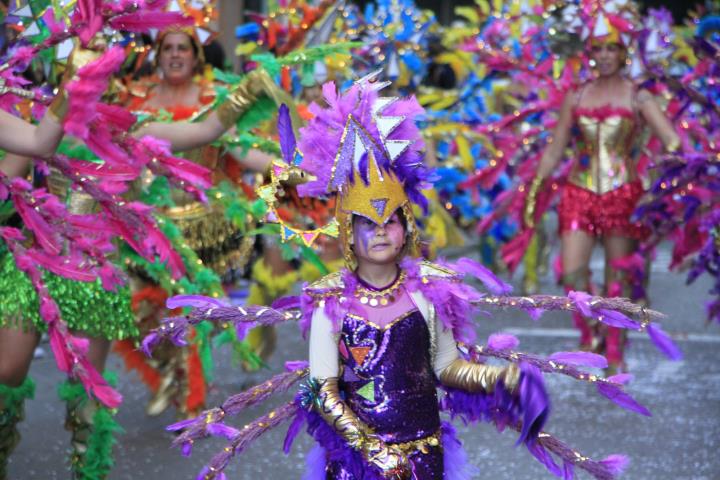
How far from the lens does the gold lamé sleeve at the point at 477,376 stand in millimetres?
3451

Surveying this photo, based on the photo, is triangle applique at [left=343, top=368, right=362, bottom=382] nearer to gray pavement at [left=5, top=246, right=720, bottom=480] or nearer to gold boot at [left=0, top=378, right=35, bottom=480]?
gold boot at [left=0, top=378, right=35, bottom=480]

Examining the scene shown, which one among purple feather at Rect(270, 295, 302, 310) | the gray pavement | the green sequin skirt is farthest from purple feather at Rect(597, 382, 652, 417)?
the green sequin skirt

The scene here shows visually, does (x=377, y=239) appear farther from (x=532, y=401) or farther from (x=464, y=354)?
(x=532, y=401)

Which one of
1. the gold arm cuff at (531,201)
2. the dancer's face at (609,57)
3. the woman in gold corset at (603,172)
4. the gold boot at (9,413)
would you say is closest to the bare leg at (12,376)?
the gold boot at (9,413)

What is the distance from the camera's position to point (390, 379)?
3.76 m

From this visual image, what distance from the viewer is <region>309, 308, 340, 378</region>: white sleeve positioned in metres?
3.72

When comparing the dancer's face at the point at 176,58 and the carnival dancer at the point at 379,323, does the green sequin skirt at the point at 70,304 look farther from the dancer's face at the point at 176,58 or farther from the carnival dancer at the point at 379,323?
the dancer's face at the point at 176,58

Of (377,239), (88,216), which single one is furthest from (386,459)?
(88,216)

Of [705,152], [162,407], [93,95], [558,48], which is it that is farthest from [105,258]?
[558,48]

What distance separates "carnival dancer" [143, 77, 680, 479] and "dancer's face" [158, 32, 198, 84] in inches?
122

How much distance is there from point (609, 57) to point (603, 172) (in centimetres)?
64

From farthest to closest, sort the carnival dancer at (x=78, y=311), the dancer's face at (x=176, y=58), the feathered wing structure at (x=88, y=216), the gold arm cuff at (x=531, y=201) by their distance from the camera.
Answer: the gold arm cuff at (x=531, y=201)
the dancer's face at (x=176, y=58)
the carnival dancer at (x=78, y=311)
the feathered wing structure at (x=88, y=216)

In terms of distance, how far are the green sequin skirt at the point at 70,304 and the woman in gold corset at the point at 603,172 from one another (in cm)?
303

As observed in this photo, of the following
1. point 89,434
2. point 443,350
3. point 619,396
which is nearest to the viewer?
point 619,396
